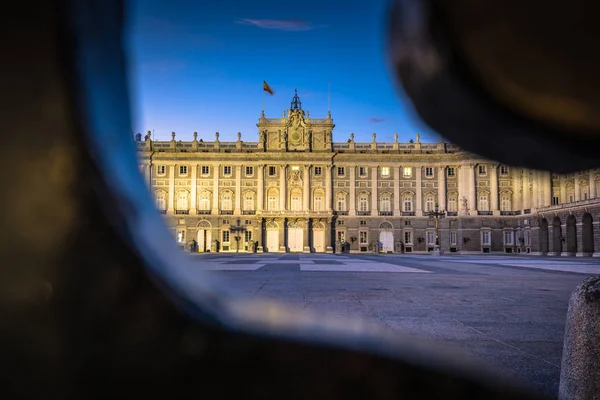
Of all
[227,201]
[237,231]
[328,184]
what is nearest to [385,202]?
[328,184]

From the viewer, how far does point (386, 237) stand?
5409cm

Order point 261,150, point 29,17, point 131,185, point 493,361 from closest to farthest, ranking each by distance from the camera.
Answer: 1. point 29,17
2. point 131,185
3. point 493,361
4. point 261,150

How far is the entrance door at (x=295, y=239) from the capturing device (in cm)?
5359

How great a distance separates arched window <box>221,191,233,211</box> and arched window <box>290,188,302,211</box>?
264 inches

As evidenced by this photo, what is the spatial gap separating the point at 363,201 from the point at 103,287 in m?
54.7

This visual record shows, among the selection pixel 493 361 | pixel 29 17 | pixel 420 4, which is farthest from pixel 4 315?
pixel 493 361

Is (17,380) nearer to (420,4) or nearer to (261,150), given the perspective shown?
(420,4)

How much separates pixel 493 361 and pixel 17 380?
3066mm

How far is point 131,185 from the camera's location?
711 millimetres

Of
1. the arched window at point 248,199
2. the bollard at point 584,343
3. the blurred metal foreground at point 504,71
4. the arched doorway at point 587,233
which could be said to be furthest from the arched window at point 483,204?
the blurred metal foreground at point 504,71

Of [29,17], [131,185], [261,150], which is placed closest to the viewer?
[29,17]

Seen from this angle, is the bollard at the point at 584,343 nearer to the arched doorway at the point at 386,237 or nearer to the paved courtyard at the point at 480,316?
the paved courtyard at the point at 480,316

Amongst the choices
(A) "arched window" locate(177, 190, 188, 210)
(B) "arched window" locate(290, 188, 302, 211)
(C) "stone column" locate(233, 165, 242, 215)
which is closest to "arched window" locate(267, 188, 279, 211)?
(B) "arched window" locate(290, 188, 302, 211)

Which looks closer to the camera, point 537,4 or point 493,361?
point 537,4
